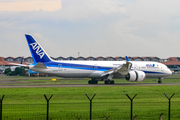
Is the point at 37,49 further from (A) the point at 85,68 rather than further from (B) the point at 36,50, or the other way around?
(A) the point at 85,68

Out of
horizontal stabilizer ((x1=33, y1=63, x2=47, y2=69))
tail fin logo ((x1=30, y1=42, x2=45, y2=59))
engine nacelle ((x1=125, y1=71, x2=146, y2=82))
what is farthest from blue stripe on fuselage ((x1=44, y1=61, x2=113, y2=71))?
engine nacelle ((x1=125, y1=71, x2=146, y2=82))

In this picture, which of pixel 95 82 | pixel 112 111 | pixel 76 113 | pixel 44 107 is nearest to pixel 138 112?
pixel 112 111

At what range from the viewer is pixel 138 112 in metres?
16.8

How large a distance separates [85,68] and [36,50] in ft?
26.6

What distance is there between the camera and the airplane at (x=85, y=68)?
135 feet

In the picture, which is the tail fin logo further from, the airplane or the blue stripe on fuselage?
the blue stripe on fuselage

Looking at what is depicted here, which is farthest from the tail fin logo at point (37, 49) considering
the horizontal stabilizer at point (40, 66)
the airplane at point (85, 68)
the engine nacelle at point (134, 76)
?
the engine nacelle at point (134, 76)

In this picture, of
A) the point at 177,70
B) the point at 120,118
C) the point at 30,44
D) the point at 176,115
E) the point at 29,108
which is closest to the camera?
the point at 120,118

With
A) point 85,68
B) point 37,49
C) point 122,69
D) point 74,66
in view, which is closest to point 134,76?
point 122,69

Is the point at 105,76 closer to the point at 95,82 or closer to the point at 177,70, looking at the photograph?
the point at 95,82

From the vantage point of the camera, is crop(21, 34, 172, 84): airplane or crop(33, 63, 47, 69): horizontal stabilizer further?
crop(21, 34, 172, 84): airplane

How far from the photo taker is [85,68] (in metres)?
43.8

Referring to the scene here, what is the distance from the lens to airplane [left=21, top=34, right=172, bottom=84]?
135 feet

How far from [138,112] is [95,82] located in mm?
28966
